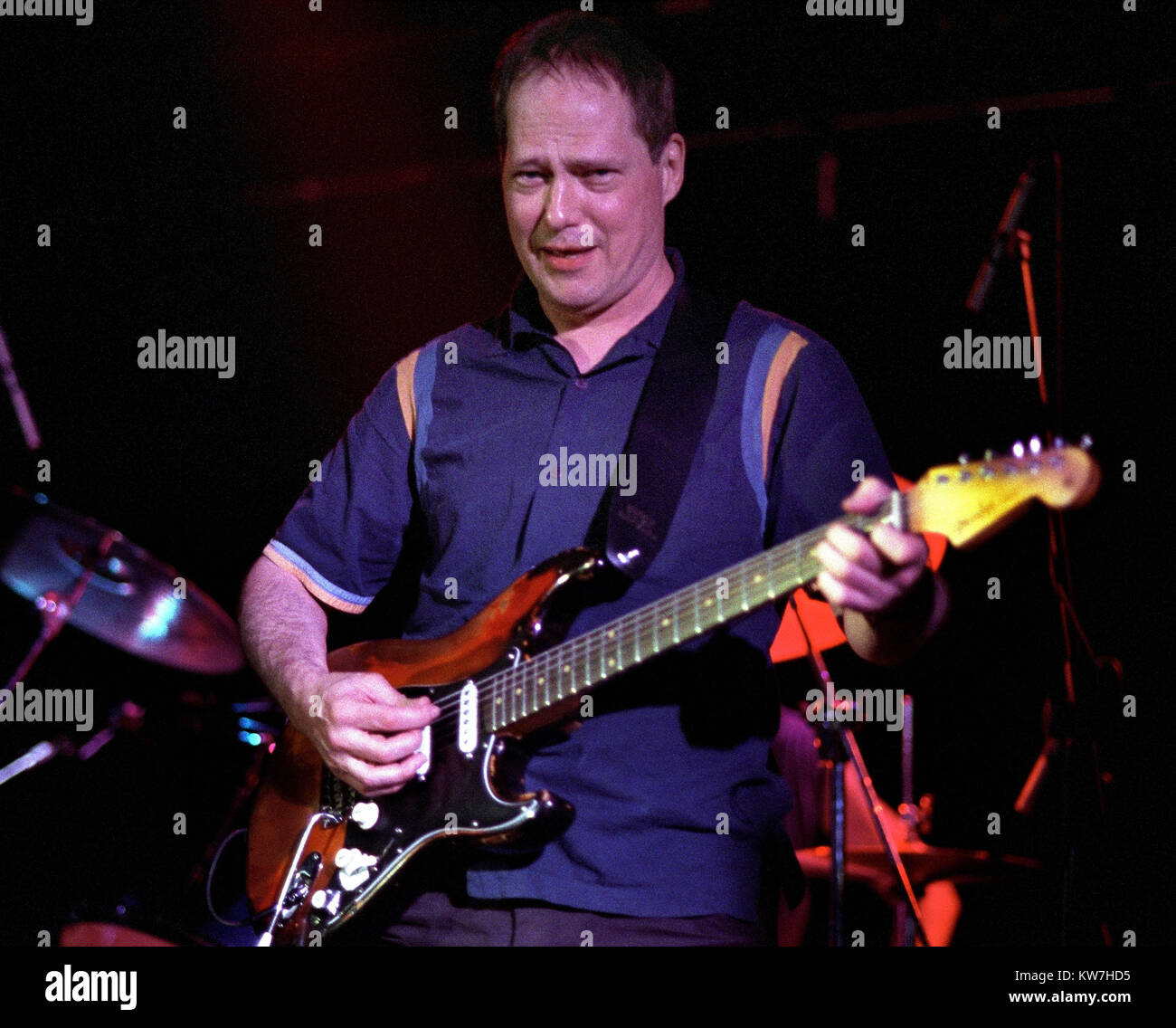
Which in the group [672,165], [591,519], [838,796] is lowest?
[838,796]

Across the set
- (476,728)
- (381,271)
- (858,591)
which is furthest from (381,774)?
(381,271)

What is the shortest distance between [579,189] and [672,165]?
1.06ft

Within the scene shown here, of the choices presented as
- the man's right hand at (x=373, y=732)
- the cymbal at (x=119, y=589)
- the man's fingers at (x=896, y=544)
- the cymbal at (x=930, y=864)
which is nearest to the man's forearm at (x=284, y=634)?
the man's right hand at (x=373, y=732)

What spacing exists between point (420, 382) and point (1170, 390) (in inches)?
82.7

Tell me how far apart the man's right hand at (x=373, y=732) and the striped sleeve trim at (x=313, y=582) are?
431mm

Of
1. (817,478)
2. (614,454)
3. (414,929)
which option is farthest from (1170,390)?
(414,929)

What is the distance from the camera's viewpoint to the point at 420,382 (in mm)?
2672

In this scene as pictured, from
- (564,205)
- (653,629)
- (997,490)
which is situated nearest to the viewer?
(997,490)

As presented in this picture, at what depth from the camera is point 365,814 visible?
7.50 feet

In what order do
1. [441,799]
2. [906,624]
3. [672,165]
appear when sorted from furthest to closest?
1. [672,165]
2. [441,799]
3. [906,624]

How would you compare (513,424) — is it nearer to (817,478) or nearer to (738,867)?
(817,478)

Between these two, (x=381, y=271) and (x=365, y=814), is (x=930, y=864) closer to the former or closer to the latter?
(x=365, y=814)

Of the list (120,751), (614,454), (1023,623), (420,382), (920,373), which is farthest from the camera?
(120,751)

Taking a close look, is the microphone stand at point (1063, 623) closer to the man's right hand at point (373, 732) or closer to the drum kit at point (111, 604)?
the man's right hand at point (373, 732)
